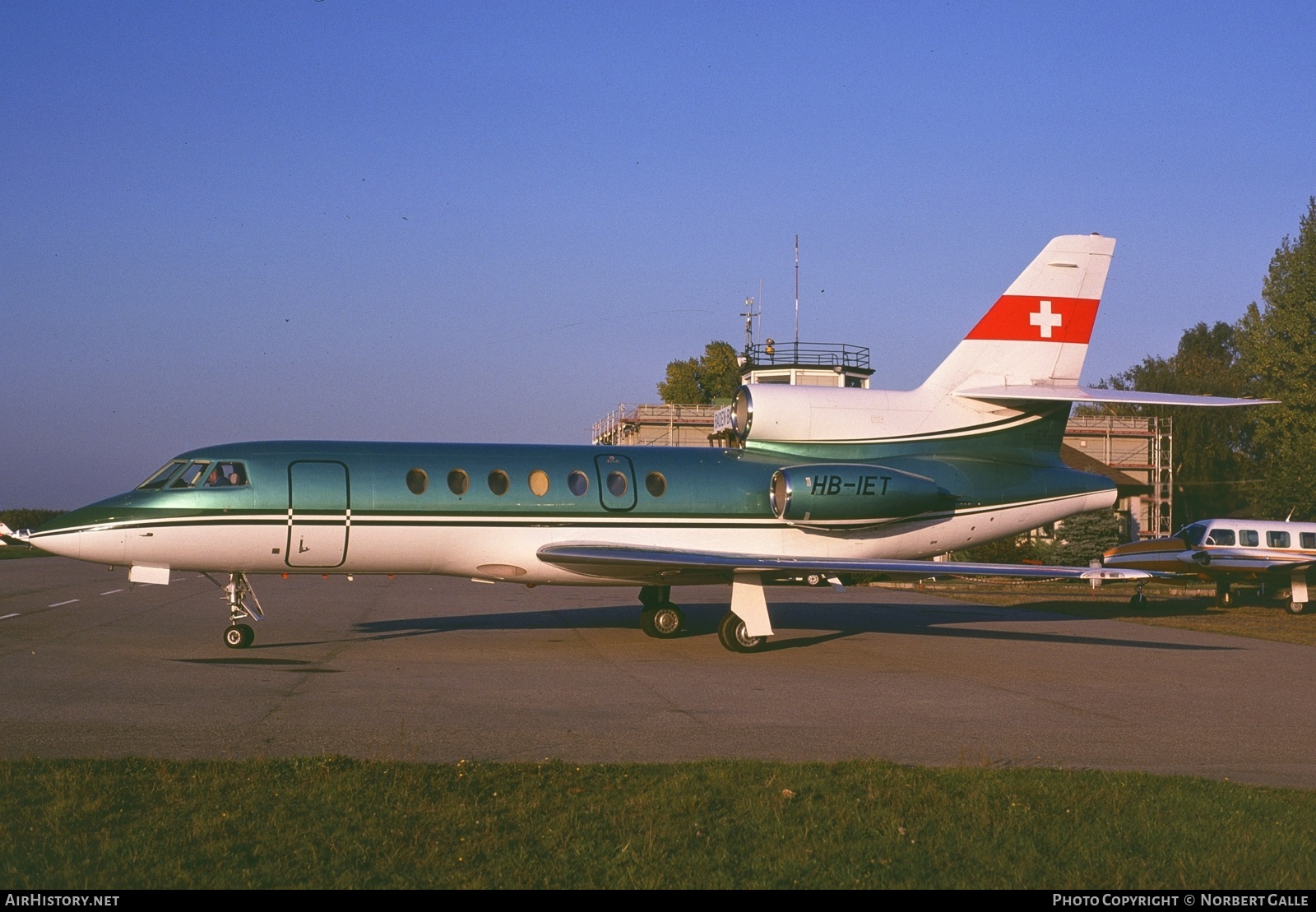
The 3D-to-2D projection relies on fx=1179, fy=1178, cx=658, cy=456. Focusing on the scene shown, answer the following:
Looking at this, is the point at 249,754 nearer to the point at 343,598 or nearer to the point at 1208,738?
the point at 1208,738

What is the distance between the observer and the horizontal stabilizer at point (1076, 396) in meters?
17.0

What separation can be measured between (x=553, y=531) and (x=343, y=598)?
459 inches

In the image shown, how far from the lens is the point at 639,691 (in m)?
13.4

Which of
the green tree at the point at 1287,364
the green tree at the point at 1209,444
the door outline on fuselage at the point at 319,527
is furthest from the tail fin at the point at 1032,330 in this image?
the green tree at the point at 1209,444

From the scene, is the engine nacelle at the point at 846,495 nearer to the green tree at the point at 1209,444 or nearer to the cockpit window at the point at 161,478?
the cockpit window at the point at 161,478

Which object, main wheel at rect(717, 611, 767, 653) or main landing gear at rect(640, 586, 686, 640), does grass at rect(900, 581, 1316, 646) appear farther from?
main landing gear at rect(640, 586, 686, 640)

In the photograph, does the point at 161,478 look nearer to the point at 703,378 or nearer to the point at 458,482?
the point at 458,482

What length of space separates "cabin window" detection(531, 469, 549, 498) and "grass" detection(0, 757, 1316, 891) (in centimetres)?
920

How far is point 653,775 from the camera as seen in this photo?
848 cm

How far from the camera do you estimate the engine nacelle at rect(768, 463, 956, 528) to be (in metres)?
18.1

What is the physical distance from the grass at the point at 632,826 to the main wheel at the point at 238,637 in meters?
8.34

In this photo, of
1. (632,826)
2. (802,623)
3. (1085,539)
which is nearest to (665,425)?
(1085,539)

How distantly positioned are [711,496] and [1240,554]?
17597mm

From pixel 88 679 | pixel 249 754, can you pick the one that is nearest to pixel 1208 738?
pixel 249 754
